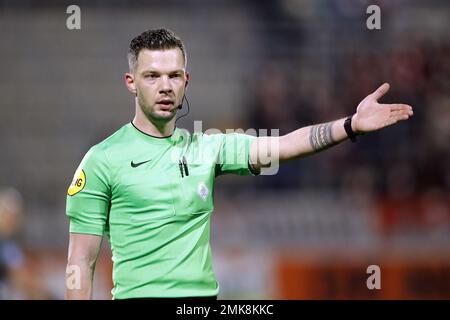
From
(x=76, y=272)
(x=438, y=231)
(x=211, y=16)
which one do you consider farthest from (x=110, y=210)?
(x=211, y=16)

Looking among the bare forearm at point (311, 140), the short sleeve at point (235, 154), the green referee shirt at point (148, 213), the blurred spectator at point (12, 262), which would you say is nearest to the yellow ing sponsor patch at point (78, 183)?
the green referee shirt at point (148, 213)

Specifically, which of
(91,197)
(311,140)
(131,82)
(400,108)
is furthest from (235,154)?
(400,108)

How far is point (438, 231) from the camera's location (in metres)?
10.7

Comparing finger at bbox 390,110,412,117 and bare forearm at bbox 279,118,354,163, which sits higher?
finger at bbox 390,110,412,117

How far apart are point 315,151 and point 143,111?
33.5 inches

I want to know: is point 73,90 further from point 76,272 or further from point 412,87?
point 76,272

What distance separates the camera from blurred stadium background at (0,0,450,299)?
1045 cm

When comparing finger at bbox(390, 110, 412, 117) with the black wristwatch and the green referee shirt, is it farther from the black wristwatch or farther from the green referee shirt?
the green referee shirt

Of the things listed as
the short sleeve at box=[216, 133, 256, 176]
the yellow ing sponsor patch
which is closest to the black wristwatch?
→ the short sleeve at box=[216, 133, 256, 176]

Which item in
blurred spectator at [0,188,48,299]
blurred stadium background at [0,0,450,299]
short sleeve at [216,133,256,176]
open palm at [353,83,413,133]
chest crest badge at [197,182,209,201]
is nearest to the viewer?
open palm at [353,83,413,133]

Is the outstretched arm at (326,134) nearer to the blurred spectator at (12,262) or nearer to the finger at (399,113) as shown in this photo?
the finger at (399,113)

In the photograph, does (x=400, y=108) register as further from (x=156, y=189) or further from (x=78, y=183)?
(x=78, y=183)

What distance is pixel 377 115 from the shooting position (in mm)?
4438

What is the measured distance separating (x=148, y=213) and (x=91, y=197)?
0.28m
